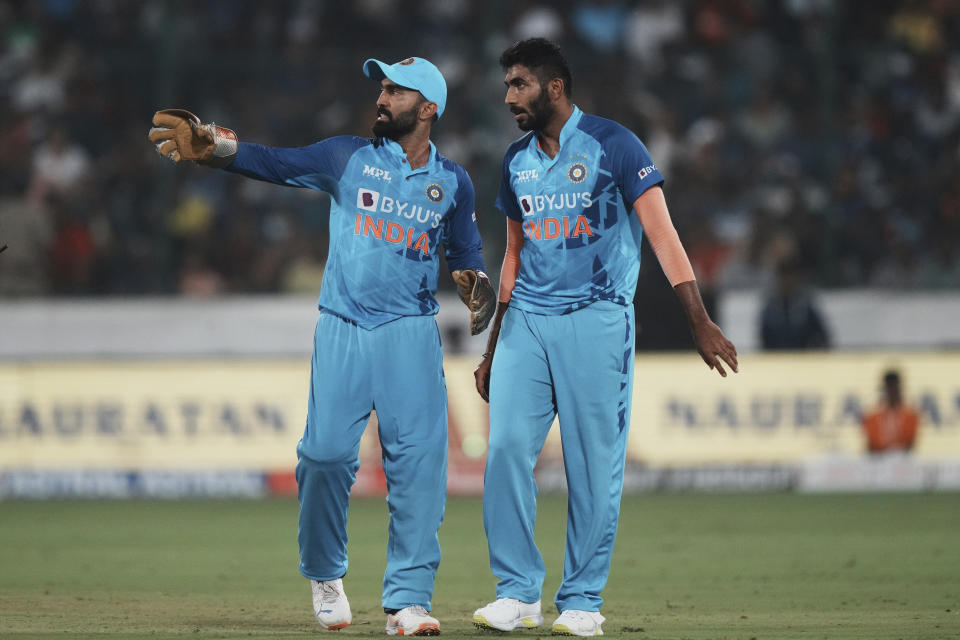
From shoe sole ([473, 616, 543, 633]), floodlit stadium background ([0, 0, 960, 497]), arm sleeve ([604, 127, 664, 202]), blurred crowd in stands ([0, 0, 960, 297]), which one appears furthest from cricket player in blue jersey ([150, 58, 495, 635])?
blurred crowd in stands ([0, 0, 960, 297])

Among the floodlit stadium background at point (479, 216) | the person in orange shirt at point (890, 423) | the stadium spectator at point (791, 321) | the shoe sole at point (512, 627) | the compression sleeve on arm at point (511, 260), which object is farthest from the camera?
the stadium spectator at point (791, 321)

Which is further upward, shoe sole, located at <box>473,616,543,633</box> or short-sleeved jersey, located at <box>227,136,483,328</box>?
short-sleeved jersey, located at <box>227,136,483,328</box>

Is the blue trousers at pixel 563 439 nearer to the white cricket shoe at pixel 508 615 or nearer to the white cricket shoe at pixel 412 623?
the white cricket shoe at pixel 508 615

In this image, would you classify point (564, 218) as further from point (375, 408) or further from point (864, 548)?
point (864, 548)

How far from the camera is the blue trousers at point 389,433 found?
6.63 metres

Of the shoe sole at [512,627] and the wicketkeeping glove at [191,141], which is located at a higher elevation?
the wicketkeeping glove at [191,141]

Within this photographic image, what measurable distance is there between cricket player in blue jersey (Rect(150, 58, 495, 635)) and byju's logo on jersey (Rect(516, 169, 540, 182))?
0.33 metres

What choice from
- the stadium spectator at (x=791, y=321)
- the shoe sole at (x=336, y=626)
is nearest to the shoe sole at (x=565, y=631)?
the shoe sole at (x=336, y=626)

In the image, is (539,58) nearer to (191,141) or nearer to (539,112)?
(539,112)

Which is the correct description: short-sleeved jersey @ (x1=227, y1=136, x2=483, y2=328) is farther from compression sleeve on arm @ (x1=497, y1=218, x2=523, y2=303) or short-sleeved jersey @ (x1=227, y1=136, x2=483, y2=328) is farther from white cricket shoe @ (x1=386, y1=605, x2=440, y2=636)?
white cricket shoe @ (x1=386, y1=605, x2=440, y2=636)

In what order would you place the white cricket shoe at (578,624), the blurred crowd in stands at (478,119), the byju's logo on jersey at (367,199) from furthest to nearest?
the blurred crowd in stands at (478,119), the byju's logo on jersey at (367,199), the white cricket shoe at (578,624)

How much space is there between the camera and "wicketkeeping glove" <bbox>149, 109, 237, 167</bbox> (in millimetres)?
6512

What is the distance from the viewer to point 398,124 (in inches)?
266

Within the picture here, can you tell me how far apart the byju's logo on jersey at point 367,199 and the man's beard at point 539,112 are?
28.2 inches
